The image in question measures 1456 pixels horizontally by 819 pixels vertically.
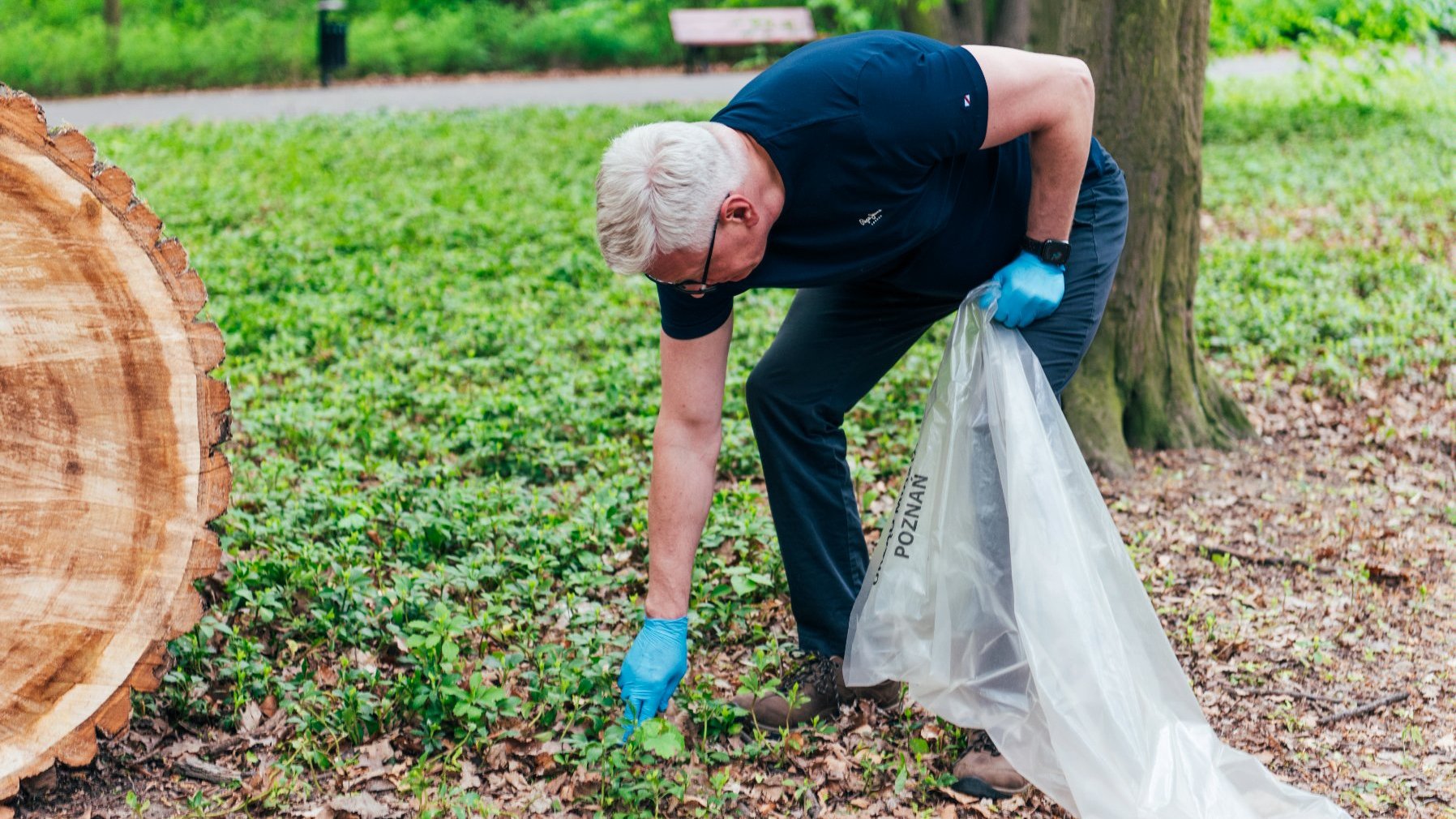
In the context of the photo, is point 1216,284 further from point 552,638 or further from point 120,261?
point 120,261

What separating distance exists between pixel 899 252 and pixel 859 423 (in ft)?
6.87

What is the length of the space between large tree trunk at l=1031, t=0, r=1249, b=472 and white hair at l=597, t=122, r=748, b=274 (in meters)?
2.34

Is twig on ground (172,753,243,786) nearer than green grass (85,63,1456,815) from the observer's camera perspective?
Yes

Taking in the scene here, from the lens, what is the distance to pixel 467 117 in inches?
523

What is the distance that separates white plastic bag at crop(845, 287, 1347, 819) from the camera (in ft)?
7.54

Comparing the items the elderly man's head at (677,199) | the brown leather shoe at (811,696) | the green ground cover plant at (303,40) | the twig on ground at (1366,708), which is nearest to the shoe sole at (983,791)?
the brown leather shoe at (811,696)

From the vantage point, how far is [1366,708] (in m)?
2.76

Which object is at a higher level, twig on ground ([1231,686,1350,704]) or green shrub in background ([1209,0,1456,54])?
green shrub in background ([1209,0,1456,54])

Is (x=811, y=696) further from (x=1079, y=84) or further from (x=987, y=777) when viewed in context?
(x=1079, y=84)

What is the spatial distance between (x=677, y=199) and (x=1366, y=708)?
76.2 inches

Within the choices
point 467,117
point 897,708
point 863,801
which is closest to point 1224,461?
point 897,708

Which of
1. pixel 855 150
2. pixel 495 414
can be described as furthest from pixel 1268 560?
pixel 495 414

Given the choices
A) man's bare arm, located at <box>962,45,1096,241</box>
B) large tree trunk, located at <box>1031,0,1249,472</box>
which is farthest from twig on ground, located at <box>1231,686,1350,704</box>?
large tree trunk, located at <box>1031,0,1249,472</box>

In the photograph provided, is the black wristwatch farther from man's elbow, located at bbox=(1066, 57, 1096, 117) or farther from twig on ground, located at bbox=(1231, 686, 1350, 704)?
twig on ground, located at bbox=(1231, 686, 1350, 704)
